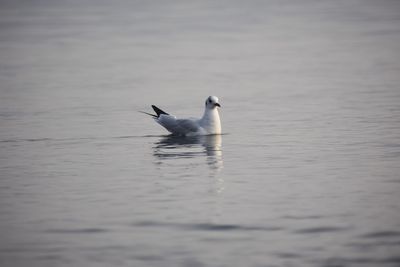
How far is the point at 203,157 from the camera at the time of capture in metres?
13.9

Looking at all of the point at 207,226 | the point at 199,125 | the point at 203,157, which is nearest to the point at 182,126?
the point at 199,125

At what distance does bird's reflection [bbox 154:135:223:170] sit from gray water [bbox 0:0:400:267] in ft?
0.12

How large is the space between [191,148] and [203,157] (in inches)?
41.8

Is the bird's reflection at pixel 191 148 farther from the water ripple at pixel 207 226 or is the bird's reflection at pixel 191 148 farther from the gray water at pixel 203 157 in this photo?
the water ripple at pixel 207 226

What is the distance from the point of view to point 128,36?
39.1 metres

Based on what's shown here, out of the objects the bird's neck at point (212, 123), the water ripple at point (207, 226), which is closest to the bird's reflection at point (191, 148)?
the bird's neck at point (212, 123)

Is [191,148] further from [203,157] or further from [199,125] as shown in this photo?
[199,125]

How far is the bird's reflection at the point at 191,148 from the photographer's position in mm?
13883

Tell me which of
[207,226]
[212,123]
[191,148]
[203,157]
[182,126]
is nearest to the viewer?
[207,226]

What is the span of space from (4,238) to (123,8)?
51.7 metres

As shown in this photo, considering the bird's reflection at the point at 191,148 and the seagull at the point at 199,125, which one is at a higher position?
the seagull at the point at 199,125

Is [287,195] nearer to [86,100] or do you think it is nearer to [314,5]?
[86,100]

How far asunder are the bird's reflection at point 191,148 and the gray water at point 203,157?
0.04 m

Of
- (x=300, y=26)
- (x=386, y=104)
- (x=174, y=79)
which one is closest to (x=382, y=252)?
(x=386, y=104)
